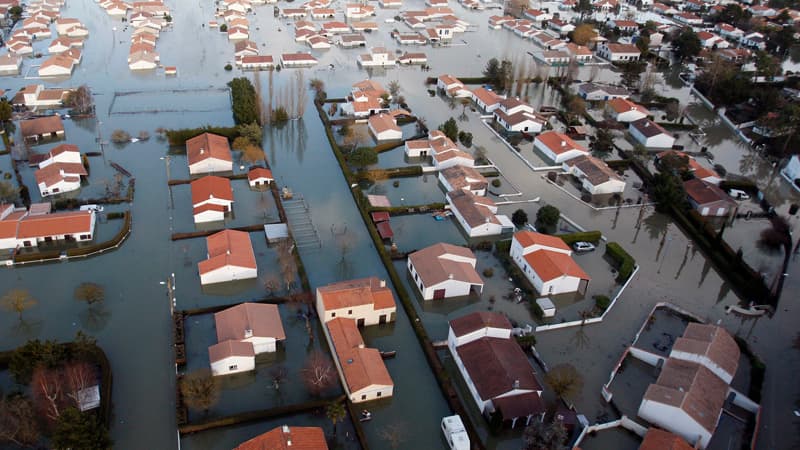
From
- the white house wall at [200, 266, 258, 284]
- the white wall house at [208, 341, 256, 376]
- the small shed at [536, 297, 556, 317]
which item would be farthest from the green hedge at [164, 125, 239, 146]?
the small shed at [536, 297, 556, 317]

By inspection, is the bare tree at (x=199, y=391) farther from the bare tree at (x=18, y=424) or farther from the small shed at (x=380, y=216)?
the small shed at (x=380, y=216)

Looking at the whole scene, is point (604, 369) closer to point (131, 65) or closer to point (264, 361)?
point (264, 361)

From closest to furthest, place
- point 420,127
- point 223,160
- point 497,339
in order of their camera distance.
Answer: point 497,339, point 223,160, point 420,127

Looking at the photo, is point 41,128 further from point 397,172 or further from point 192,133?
point 397,172

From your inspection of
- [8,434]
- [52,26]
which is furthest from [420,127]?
[52,26]

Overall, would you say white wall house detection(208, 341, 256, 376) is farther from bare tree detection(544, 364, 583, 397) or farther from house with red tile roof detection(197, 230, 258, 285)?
bare tree detection(544, 364, 583, 397)
